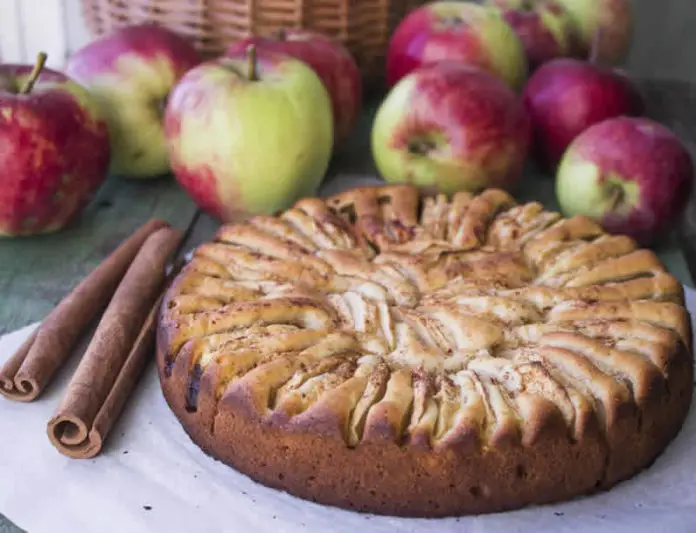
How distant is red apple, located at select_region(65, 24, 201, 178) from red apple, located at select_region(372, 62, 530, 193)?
1.07 feet

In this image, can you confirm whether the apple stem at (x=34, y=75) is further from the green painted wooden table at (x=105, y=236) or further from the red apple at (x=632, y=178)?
the red apple at (x=632, y=178)

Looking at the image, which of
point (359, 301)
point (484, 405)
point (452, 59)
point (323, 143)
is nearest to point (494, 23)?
point (452, 59)

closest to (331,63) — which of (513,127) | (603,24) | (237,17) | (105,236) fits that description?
(237,17)

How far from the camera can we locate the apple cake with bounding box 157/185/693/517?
2.45 feet

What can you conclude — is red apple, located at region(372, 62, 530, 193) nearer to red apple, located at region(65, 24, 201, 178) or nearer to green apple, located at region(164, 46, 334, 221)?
green apple, located at region(164, 46, 334, 221)

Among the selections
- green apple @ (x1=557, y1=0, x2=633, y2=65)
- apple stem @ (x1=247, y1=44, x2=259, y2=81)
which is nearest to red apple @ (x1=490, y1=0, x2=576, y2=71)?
green apple @ (x1=557, y1=0, x2=633, y2=65)

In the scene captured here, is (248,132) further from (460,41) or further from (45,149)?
(460,41)

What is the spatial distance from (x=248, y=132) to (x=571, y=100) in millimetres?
506

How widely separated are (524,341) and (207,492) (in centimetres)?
32

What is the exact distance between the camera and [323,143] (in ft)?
4.08

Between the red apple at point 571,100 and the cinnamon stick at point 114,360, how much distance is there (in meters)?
0.61

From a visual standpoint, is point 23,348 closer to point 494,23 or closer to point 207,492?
point 207,492

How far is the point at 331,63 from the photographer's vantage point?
53.6 inches

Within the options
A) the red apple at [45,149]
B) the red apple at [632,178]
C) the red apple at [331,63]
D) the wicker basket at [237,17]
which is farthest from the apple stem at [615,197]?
the red apple at [45,149]
